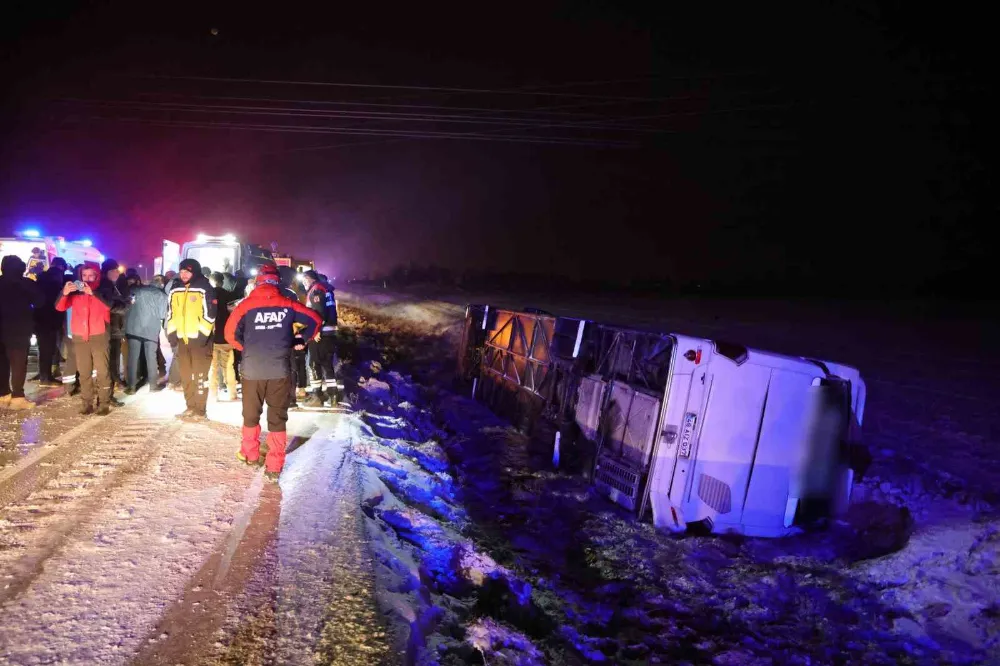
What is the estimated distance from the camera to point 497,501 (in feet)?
23.8

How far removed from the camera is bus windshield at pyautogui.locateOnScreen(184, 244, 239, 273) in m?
13.2

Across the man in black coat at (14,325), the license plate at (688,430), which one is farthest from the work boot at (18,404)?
the license plate at (688,430)

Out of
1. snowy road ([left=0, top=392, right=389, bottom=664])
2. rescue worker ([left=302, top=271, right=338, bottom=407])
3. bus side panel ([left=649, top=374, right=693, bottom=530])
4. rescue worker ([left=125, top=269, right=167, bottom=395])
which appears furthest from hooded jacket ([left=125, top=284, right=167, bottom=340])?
bus side panel ([left=649, top=374, right=693, bottom=530])

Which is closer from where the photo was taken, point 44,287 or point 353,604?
point 353,604

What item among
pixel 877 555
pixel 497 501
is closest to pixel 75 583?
pixel 497 501

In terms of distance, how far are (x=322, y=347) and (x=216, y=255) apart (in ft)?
21.3

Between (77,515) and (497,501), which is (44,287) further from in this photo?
(497,501)

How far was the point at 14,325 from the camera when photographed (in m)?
7.70

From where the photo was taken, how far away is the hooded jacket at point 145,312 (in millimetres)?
8453

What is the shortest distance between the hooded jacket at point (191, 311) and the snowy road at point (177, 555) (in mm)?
1190

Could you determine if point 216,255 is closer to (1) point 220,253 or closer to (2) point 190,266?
(1) point 220,253

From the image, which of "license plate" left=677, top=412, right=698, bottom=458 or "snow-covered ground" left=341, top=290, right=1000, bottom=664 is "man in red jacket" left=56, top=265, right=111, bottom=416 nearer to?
"snow-covered ground" left=341, top=290, right=1000, bottom=664

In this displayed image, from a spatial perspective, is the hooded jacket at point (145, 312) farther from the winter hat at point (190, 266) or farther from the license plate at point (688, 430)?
the license plate at point (688, 430)

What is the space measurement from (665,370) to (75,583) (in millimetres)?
4937
